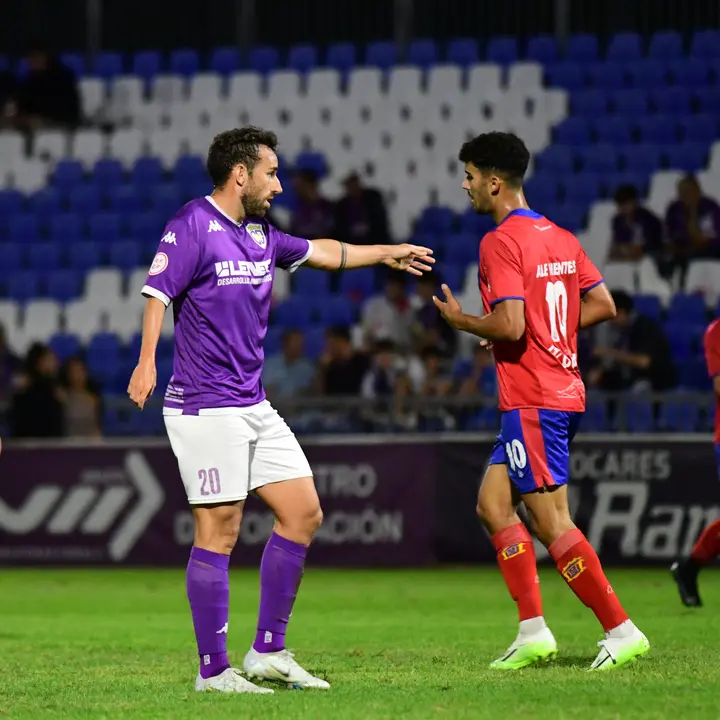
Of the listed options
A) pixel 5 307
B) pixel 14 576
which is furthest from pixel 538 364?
pixel 5 307

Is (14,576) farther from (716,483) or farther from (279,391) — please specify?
(716,483)

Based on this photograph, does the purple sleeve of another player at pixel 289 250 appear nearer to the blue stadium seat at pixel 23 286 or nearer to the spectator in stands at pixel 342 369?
the spectator in stands at pixel 342 369

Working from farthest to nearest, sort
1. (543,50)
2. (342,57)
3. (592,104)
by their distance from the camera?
(342,57) → (543,50) → (592,104)

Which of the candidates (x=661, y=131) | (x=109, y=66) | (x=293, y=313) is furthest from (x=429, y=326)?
(x=109, y=66)

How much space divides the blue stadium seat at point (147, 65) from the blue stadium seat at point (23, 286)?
418 centimetres

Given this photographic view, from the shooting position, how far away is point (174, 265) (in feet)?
21.2

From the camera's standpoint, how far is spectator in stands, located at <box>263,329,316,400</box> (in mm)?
16156

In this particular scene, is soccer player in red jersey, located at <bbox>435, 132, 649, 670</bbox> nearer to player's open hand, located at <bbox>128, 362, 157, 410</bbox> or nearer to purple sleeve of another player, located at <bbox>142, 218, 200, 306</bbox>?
purple sleeve of another player, located at <bbox>142, 218, 200, 306</bbox>

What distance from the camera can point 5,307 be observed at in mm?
19984

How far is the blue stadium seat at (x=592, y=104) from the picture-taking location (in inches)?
777

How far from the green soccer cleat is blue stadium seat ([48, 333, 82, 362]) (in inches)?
509

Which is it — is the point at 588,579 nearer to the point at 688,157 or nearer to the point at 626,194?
the point at 626,194

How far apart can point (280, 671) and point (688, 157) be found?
13601mm

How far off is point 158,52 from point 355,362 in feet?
31.1
